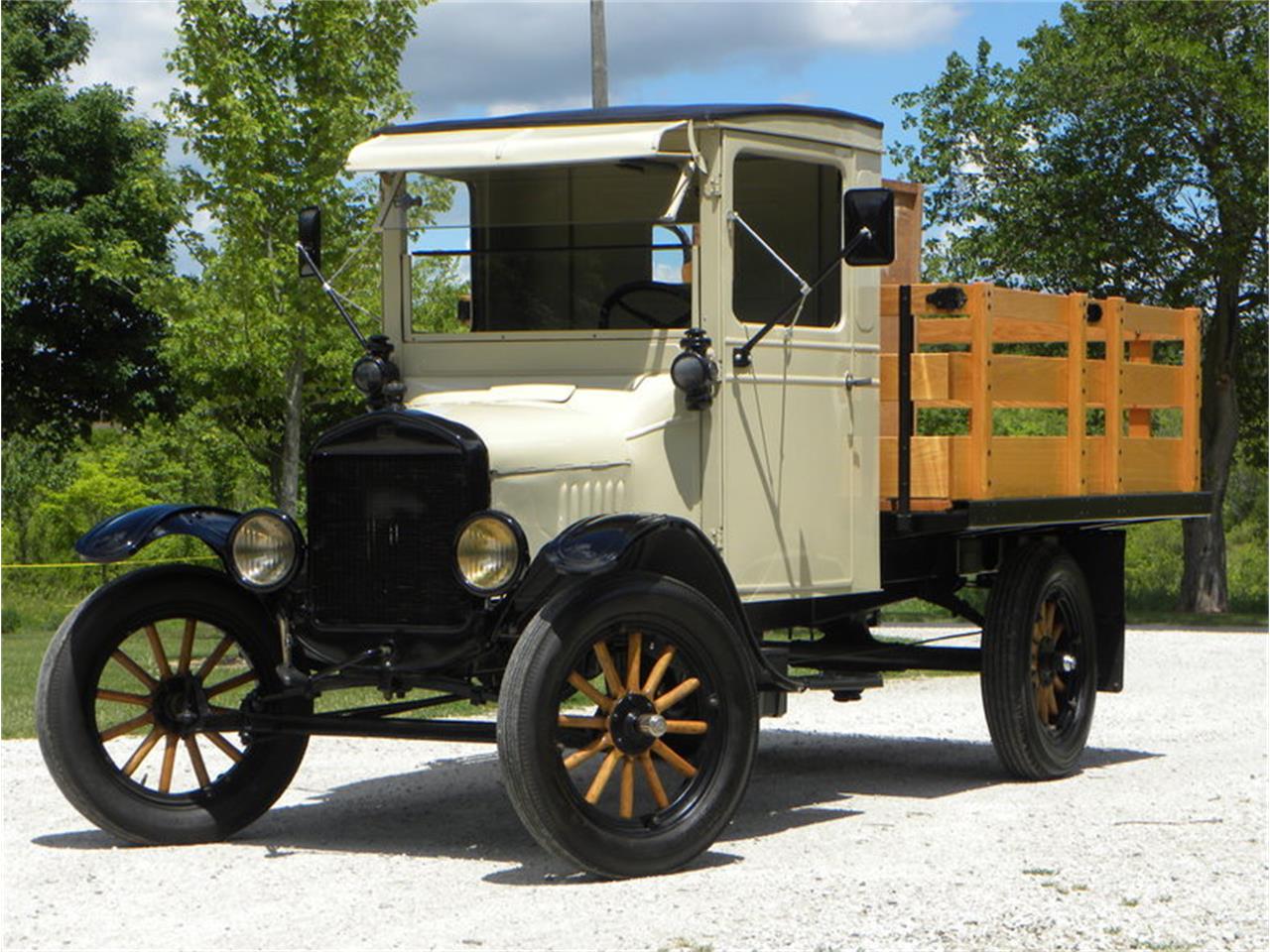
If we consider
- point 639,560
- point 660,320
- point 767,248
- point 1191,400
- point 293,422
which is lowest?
point 639,560

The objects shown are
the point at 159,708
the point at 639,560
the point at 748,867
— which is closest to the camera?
the point at 748,867

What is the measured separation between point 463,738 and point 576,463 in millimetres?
1116

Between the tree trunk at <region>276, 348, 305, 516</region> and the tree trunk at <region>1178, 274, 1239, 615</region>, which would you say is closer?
the tree trunk at <region>276, 348, 305, 516</region>

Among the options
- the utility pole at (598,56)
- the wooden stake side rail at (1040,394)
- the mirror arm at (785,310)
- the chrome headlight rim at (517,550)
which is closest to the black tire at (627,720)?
the chrome headlight rim at (517,550)

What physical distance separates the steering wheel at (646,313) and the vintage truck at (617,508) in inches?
0.4

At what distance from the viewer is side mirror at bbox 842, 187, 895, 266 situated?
8.10 metres

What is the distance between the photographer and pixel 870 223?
26.7ft

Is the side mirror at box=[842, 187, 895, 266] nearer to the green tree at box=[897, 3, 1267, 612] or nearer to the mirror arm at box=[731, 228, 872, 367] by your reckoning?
the mirror arm at box=[731, 228, 872, 367]

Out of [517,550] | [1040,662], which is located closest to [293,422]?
[1040,662]

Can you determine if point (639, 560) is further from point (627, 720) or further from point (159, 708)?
→ point (159, 708)

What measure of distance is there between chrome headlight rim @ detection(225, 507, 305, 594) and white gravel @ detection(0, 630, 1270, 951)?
1.00 m

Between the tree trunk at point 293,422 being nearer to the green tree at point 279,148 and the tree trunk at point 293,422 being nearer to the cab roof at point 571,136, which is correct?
the green tree at point 279,148

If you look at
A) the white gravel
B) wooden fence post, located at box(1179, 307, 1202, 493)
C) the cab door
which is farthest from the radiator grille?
wooden fence post, located at box(1179, 307, 1202, 493)

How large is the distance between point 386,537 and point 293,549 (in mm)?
480
